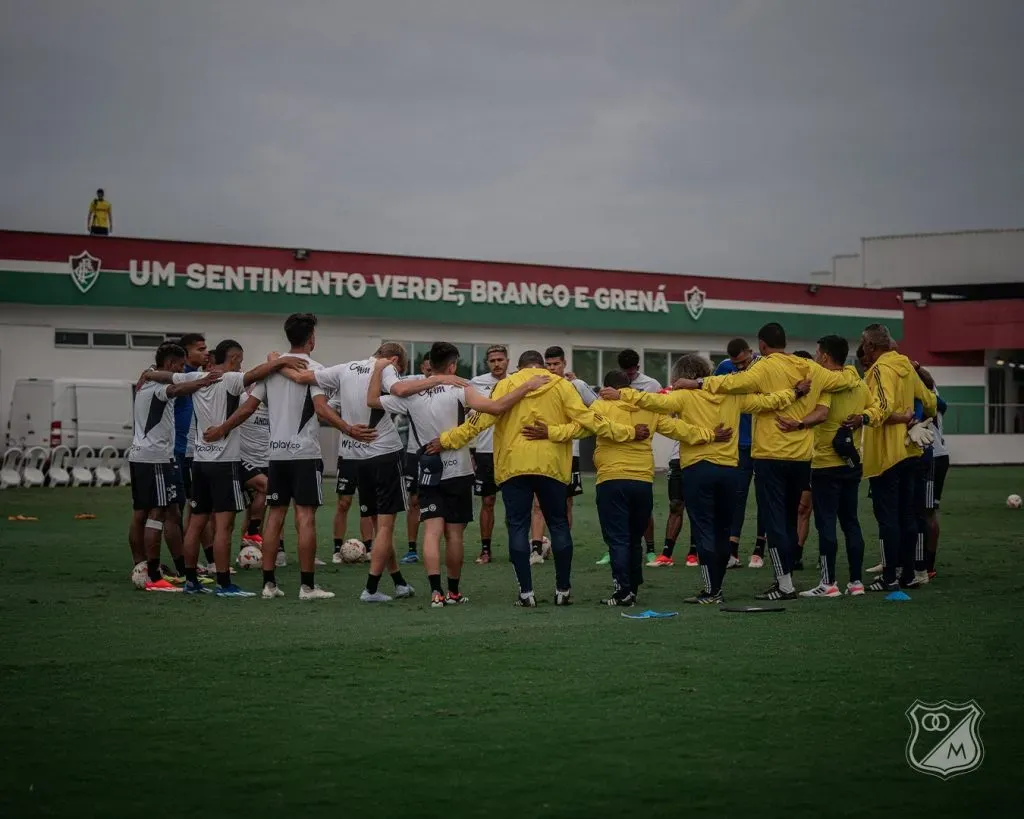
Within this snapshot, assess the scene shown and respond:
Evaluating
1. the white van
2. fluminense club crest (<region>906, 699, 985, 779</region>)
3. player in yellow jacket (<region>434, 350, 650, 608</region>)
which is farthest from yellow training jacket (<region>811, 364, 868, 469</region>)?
the white van

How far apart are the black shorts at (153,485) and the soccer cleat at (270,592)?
1348mm

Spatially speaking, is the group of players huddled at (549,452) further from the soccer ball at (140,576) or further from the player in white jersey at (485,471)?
the player in white jersey at (485,471)

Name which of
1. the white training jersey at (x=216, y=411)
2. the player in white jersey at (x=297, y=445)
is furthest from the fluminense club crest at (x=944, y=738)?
the white training jersey at (x=216, y=411)

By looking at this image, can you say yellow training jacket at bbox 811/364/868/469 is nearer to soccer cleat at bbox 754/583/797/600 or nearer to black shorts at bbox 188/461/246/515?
soccer cleat at bbox 754/583/797/600

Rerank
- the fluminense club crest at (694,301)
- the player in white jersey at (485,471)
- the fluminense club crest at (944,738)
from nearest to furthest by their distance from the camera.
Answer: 1. the fluminense club crest at (944,738)
2. the player in white jersey at (485,471)
3. the fluminense club crest at (694,301)

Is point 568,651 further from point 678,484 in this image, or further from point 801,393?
point 678,484

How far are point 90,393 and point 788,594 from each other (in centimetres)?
2180

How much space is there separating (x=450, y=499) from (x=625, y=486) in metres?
1.43

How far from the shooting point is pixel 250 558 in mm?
13664

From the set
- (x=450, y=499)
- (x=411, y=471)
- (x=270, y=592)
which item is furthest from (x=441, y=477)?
(x=411, y=471)

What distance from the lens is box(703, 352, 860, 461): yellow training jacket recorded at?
1075 cm

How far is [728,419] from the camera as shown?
1052 cm

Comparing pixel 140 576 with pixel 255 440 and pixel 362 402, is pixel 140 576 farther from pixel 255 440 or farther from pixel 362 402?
pixel 255 440

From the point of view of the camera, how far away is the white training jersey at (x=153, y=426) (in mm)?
11750
